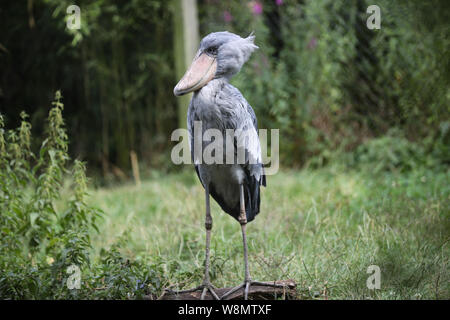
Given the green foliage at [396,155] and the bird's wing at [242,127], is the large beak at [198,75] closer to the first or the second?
the bird's wing at [242,127]

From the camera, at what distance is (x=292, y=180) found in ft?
15.1

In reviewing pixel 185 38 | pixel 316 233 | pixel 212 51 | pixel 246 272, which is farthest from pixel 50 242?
pixel 185 38

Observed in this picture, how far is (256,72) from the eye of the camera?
5516mm

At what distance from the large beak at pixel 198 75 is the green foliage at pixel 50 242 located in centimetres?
86

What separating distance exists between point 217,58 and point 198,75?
13cm

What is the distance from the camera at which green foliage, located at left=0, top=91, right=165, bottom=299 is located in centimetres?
221

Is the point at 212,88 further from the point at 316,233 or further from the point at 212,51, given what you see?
the point at 316,233

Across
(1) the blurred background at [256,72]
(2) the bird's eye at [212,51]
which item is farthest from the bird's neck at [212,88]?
(1) the blurred background at [256,72]

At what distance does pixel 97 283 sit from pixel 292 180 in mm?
2611

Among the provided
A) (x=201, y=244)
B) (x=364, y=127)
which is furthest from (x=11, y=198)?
(x=364, y=127)

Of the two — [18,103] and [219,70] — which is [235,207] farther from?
[18,103]

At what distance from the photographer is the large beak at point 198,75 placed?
6.70 ft

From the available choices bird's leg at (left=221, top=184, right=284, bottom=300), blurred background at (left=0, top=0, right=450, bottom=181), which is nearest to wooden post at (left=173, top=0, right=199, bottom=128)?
blurred background at (left=0, top=0, right=450, bottom=181)

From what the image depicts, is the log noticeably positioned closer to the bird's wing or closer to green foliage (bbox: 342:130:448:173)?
the bird's wing
